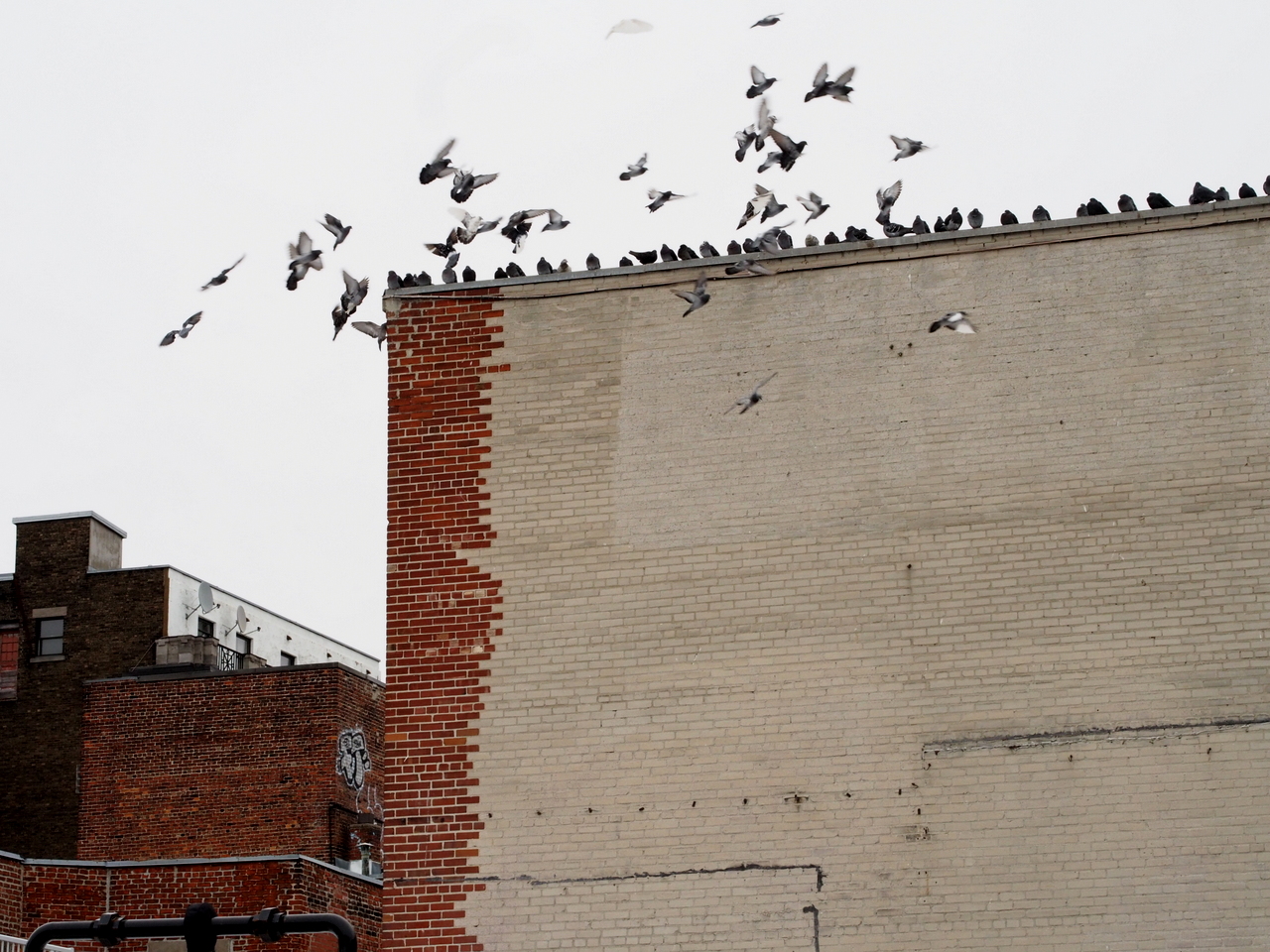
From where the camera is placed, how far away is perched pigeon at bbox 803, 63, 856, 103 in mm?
15008

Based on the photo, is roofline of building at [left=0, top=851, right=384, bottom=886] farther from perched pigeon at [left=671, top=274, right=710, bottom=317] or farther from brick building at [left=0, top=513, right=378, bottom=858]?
perched pigeon at [left=671, top=274, right=710, bottom=317]

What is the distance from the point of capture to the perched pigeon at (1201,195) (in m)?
14.3

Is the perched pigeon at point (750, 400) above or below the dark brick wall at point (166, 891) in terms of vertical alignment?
above

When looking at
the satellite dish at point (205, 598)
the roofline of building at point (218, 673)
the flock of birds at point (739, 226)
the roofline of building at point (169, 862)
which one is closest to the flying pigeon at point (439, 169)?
the flock of birds at point (739, 226)

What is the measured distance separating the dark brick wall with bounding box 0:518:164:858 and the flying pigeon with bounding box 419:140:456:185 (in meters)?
22.9

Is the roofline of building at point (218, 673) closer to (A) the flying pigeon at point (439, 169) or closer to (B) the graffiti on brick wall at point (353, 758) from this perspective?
(B) the graffiti on brick wall at point (353, 758)

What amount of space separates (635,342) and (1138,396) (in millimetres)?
3966

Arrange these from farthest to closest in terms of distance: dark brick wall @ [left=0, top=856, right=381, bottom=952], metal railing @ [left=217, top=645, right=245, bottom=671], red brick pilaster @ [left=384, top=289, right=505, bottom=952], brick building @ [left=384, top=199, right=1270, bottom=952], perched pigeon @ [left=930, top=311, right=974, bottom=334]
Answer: metal railing @ [left=217, top=645, right=245, bottom=671] < dark brick wall @ [left=0, top=856, right=381, bottom=952] < perched pigeon @ [left=930, top=311, right=974, bottom=334] < red brick pilaster @ [left=384, top=289, right=505, bottom=952] < brick building @ [left=384, top=199, right=1270, bottom=952]

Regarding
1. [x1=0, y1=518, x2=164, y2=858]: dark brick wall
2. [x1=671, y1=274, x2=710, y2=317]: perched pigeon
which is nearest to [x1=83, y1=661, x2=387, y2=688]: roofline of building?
[x1=0, y1=518, x2=164, y2=858]: dark brick wall

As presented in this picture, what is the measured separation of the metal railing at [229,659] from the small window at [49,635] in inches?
127

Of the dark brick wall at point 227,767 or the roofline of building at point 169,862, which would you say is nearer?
the roofline of building at point 169,862

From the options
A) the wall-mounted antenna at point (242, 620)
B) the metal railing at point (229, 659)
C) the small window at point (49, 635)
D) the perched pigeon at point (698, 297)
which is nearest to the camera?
the perched pigeon at point (698, 297)

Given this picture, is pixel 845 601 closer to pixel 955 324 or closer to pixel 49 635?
pixel 955 324

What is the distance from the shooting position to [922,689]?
1352 centimetres
